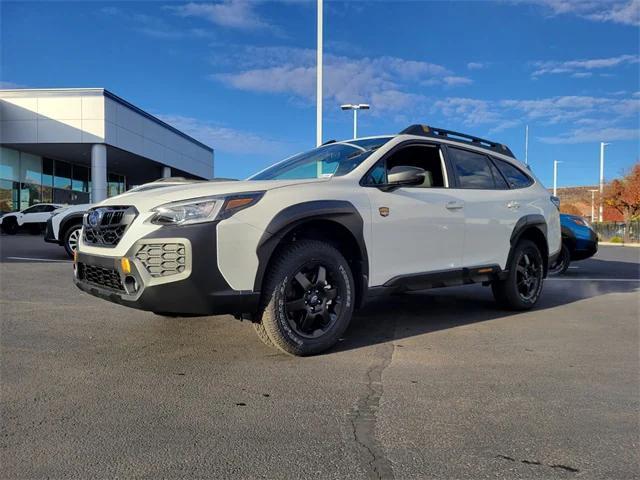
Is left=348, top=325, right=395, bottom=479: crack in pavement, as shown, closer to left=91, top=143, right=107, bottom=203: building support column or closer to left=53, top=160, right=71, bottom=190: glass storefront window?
left=91, top=143, right=107, bottom=203: building support column

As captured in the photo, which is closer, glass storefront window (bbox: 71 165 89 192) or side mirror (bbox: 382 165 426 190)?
side mirror (bbox: 382 165 426 190)

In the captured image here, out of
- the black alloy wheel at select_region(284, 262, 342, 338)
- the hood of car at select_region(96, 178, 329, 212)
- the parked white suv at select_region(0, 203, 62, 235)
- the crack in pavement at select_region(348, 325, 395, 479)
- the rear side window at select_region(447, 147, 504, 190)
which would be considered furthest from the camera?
the parked white suv at select_region(0, 203, 62, 235)

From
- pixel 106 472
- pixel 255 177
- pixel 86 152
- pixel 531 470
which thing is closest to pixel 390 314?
pixel 255 177

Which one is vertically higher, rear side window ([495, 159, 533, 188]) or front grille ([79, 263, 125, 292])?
rear side window ([495, 159, 533, 188])

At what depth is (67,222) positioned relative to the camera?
1030 cm

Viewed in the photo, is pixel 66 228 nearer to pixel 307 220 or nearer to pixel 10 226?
pixel 307 220

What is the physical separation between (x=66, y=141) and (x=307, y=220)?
27047 mm

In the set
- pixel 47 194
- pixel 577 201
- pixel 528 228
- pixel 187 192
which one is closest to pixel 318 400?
pixel 187 192

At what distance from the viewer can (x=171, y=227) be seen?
3.41 metres

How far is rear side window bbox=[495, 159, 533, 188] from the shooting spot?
6.00m

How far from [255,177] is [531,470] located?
3.51m

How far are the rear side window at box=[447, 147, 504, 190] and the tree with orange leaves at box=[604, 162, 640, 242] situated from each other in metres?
36.8

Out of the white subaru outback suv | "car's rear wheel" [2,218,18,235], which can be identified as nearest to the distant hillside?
"car's rear wheel" [2,218,18,235]

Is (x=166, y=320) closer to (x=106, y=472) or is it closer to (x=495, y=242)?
(x=106, y=472)
